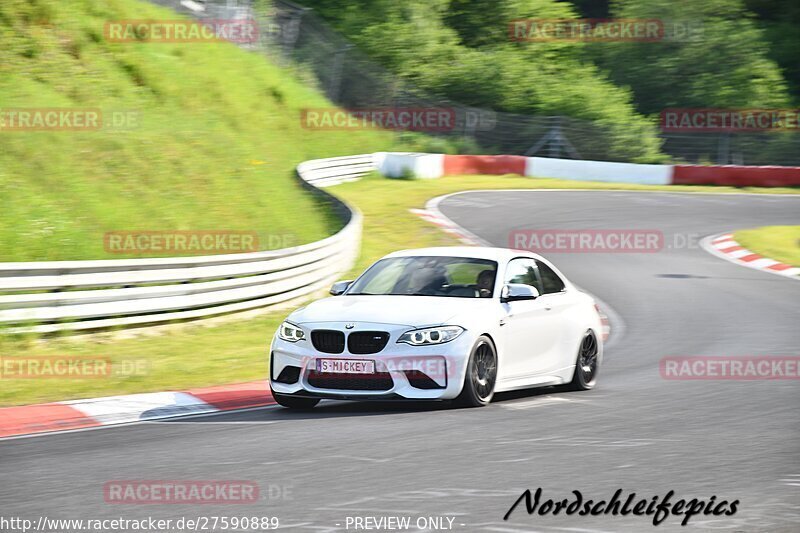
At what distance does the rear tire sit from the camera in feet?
37.1

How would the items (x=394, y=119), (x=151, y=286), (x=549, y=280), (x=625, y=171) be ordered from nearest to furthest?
(x=549, y=280)
(x=151, y=286)
(x=625, y=171)
(x=394, y=119)

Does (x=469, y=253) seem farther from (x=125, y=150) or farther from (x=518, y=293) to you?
(x=125, y=150)

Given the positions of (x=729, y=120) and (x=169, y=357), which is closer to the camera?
(x=169, y=357)

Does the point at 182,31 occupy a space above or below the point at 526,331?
above

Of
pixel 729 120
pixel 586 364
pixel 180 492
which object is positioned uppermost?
pixel 180 492

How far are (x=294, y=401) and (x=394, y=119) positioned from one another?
35.0 meters

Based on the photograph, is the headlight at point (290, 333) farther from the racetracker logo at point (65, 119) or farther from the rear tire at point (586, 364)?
the racetracker logo at point (65, 119)

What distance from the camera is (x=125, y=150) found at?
2303 centimetres

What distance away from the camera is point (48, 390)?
11.1 metres

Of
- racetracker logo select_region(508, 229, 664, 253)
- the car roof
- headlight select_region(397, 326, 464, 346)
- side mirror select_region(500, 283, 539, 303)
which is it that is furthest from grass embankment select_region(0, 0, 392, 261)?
headlight select_region(397, 326, 464, 346)

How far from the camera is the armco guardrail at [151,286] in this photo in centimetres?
1318

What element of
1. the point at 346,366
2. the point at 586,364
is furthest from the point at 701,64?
the point at 346,366

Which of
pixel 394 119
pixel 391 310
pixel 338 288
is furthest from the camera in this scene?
pixel 394 119

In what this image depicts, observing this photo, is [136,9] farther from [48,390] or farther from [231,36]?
[48,390]
